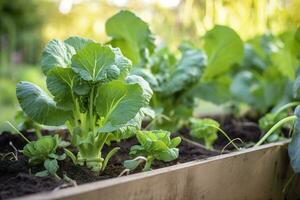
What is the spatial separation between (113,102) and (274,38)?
4.13 ft

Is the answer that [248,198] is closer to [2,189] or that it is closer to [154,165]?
[154,165]

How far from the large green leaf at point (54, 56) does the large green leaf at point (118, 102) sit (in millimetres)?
121

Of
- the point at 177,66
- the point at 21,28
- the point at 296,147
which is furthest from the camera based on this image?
the point at 21,28

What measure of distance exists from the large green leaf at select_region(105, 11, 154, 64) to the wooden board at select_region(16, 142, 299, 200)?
53 centimetres

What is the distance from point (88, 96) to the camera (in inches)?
41.0

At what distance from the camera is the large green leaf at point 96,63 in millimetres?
968

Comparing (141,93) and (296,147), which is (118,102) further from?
(296,147)

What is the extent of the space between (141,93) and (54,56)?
237 mm

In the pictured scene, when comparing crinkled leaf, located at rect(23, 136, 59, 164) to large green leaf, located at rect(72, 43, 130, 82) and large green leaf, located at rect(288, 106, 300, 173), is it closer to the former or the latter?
large green leaf, located at rect(72, 43, 130, 82)

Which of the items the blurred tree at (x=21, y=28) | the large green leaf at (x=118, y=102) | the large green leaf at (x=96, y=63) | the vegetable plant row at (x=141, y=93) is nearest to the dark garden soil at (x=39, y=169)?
the vegetable plant row at (x=141, y=93)

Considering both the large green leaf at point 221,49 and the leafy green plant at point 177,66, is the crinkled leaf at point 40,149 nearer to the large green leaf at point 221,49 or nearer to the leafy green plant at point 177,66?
the leafy green plant at point 177,66

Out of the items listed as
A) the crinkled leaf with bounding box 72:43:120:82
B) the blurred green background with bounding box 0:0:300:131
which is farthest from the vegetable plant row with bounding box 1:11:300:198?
the blurred green background with bounding box 0:0:300:131

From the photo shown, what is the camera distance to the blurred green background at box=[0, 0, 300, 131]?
2.47 meters

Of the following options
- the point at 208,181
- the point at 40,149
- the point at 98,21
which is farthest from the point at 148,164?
the point at 98,21
